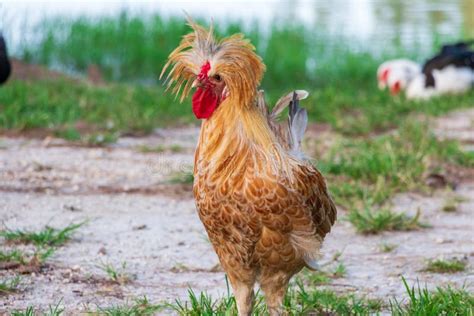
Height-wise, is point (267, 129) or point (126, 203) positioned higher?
point (267, 129)

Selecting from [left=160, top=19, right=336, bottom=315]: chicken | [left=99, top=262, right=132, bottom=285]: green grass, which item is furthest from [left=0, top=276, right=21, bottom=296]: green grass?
[left=160, top=19, right=336, bottom=315]: chicken

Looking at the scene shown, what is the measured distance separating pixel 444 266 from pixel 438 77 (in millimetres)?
6967

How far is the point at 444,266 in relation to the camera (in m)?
5.10

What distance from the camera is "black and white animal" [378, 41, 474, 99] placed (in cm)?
1170

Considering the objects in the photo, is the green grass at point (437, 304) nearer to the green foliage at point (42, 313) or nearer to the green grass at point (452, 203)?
the green foliage at point (42, 313)

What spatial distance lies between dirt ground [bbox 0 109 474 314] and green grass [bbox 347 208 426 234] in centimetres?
6

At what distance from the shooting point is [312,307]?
4.42 m

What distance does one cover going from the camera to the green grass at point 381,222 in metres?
5.87

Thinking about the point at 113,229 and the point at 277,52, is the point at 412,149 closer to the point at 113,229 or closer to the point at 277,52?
the point at 113,229

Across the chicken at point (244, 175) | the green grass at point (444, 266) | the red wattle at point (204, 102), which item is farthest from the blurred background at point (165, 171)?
the red wattle at point (204, 102)

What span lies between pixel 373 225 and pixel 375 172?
123 cm

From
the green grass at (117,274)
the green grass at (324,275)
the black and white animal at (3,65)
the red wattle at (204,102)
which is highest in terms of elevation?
the red wattle at (204,102)

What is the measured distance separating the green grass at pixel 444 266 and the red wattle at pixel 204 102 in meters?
1.92

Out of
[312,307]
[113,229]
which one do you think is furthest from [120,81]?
[312,307]
